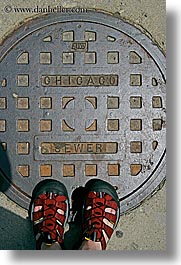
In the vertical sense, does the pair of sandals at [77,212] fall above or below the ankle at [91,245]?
above

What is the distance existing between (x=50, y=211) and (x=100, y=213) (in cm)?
14

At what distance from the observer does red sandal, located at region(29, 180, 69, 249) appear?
5.17ft

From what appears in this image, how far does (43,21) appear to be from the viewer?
1.61 metres

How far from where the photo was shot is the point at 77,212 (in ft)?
5.27

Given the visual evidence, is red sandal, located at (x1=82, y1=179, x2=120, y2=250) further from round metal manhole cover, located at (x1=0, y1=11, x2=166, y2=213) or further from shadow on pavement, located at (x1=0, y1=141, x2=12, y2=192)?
shadow on pavement, located at (x1=0, y1=141, x2=12, y2=192)

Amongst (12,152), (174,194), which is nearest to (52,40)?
(12,152)

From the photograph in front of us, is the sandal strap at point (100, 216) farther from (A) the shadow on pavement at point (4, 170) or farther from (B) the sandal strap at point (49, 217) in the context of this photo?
(A) the shadow on pavement at point (4, 170)

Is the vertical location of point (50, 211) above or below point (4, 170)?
below

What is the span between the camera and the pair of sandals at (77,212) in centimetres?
158

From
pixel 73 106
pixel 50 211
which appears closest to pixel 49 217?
pixel 50 211

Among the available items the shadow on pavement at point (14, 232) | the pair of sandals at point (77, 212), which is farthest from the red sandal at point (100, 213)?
the shadow on pavement at point (14, 232)

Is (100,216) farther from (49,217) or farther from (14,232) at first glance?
(14,232)

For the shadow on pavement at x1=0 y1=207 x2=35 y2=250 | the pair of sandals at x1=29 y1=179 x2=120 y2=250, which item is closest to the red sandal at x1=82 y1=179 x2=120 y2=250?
the pair of sandals at x1=29 y1=179 x2=120 y2=250

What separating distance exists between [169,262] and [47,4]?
0.81 m
